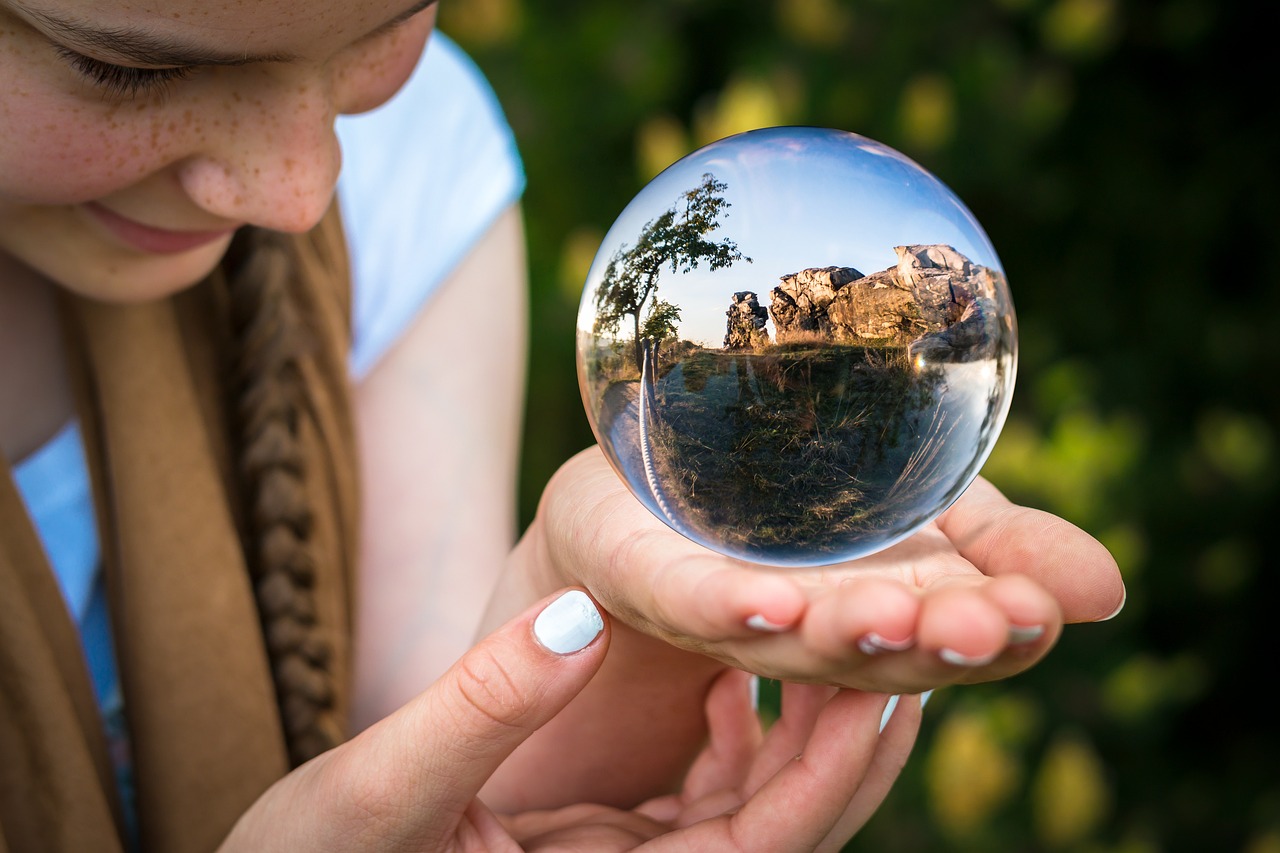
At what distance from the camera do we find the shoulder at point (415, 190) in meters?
2.02

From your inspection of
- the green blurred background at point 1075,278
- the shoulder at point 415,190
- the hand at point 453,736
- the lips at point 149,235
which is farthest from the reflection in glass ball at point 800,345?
the green blurred background at point 1075,278

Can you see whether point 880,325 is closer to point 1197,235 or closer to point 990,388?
point 990,388

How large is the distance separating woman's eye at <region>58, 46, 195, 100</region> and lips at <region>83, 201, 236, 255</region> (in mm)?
220

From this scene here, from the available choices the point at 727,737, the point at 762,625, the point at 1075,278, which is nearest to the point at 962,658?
the point at 762,625

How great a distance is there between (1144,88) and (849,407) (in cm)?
216

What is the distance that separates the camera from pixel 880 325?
1016 mm

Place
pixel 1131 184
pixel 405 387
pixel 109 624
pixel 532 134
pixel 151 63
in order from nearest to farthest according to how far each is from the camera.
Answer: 1. pixel 151 63
2. pixel 109 624
3. pixel 405 387
4. pixel 532 134
5. pixel 1131 184

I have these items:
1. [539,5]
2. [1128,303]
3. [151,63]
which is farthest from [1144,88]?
[151,63]

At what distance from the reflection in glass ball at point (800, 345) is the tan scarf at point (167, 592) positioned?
0.85 metres

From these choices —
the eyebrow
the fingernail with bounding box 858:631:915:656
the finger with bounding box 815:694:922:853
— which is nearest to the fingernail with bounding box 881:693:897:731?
the finger with bounding box 815:694:922:853

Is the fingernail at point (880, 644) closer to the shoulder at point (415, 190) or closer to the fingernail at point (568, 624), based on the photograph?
the fingernail at point (568, 624)

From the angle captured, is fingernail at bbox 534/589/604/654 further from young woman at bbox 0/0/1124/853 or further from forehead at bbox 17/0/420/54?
forehead at bbox 17/0/420/54

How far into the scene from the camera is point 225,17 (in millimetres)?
1064

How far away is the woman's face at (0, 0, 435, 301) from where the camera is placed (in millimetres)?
1083
